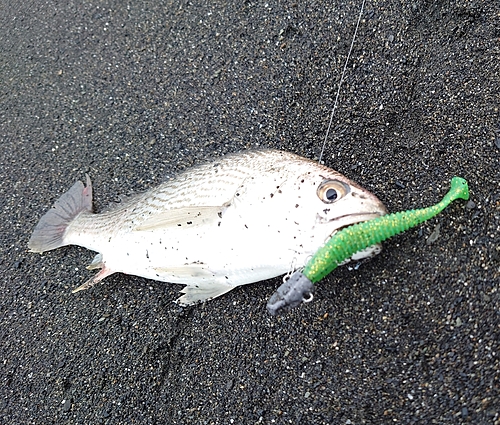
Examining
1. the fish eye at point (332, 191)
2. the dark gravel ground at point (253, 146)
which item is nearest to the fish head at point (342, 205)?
the fish eye at point (332, 191)

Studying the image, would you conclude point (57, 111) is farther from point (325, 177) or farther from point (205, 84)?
point (325, 177)

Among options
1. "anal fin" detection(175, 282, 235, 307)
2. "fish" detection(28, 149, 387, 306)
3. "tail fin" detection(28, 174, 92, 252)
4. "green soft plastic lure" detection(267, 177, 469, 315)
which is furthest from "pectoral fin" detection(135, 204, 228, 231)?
"tail fin" detection(28, 174, 92, 252)

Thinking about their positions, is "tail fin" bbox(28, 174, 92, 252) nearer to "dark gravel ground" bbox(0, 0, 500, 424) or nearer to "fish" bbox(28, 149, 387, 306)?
"dark gravel ground" bbox(0, 0, 500, 424)

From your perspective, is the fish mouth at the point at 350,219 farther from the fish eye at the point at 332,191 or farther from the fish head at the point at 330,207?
the fish eye at the point at 332,191

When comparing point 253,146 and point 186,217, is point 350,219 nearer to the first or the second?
point 186,217

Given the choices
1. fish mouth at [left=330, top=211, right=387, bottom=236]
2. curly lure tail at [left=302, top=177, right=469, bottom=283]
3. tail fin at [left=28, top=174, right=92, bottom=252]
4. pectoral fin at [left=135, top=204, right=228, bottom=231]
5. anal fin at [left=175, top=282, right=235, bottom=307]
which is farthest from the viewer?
tail fin at [left=28, top=174, right=92, bottom=252]

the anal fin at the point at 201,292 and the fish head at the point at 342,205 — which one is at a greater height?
the fish head at the point at 342,205
